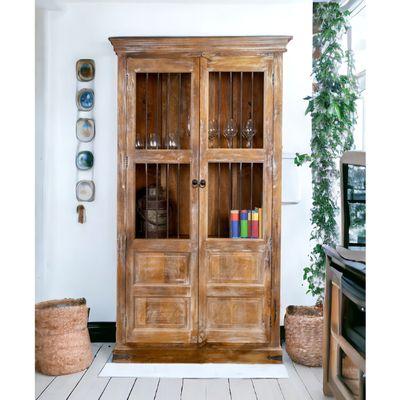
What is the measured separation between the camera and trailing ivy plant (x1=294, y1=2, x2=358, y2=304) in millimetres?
4180

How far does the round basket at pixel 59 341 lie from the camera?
3.76 m

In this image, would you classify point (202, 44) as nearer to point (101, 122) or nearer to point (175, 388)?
point (101, 122)

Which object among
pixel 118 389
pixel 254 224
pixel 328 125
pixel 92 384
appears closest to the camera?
pixel 118 389

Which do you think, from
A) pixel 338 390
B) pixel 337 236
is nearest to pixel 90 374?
pixel 338 390

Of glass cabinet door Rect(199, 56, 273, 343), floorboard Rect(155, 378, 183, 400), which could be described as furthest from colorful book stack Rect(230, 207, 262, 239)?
floorboard Rect(155, 378, 183, 400)

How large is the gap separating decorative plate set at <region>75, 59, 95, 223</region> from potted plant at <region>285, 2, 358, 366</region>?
65.3 inches

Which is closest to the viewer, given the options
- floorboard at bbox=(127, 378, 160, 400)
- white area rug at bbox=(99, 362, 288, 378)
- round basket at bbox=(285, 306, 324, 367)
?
floorboard at bbox=(127, 378, 160, 400)

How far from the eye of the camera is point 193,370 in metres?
3.84

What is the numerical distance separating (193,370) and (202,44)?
90.5 inches

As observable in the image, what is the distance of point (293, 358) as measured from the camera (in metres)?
4.04

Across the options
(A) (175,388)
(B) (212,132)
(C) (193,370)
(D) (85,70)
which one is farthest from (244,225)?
(D) (85,70)

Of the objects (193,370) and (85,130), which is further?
(85,130)

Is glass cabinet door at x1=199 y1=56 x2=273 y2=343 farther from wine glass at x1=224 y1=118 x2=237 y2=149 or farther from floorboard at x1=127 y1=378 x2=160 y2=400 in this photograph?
floorboard at x1=127 y1=378 x2=160 y2=400

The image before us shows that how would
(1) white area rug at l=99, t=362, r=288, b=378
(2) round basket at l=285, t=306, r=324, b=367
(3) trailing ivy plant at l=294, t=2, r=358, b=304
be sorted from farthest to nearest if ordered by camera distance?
(3) trailing ivy plant at l=294, t=2, r=358, b=304 < (2) round basket at l=285, t=306, r=324, b=367 < (1) white area rug at l=99, t=362, r=288, b=378
